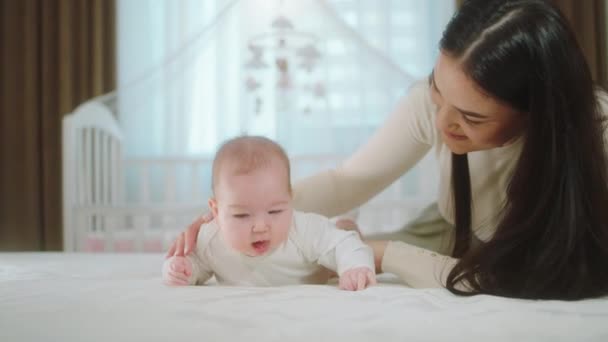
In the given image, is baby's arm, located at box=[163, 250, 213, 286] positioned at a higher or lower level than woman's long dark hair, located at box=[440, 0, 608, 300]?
lower

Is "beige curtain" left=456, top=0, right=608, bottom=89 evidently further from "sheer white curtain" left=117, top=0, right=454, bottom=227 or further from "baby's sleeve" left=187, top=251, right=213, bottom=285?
"baby's sleeve" left=187, top=251, right=213, bottom=285

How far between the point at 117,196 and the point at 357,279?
1.83 meters

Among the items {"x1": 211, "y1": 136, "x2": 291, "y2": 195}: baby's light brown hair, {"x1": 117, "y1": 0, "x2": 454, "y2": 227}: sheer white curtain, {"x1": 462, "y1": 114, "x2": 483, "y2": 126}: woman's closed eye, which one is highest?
{"x1": 117, "y1": 0, "x2": 454, "y2": 227}: sheer white curtain

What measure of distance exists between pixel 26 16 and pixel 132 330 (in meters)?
2.68

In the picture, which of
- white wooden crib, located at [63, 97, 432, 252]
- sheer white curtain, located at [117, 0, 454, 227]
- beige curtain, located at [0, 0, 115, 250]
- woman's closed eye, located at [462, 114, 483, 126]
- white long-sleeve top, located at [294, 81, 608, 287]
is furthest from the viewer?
beige curtain, located at [0, 0, 115, 250]

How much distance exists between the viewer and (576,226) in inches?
31.9

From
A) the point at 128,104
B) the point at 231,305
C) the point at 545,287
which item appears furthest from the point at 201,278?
the point at 128,104

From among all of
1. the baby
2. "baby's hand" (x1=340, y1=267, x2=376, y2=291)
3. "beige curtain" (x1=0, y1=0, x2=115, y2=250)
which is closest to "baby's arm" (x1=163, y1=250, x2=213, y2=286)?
the baby

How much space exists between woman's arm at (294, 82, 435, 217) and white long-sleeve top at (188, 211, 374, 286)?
0.23 metres

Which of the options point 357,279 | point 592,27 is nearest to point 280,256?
point 357,279

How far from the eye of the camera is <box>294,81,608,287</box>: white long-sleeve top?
1.13 meters

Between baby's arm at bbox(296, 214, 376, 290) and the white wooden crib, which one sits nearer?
baby's arm at bbox(296, 214, 376, 290)

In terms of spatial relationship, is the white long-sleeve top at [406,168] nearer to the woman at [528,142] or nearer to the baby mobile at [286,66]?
the woman at [528,142]

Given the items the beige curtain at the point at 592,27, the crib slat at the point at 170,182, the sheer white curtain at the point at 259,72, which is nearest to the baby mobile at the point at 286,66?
the sheer white curtain at the point at 259,72
